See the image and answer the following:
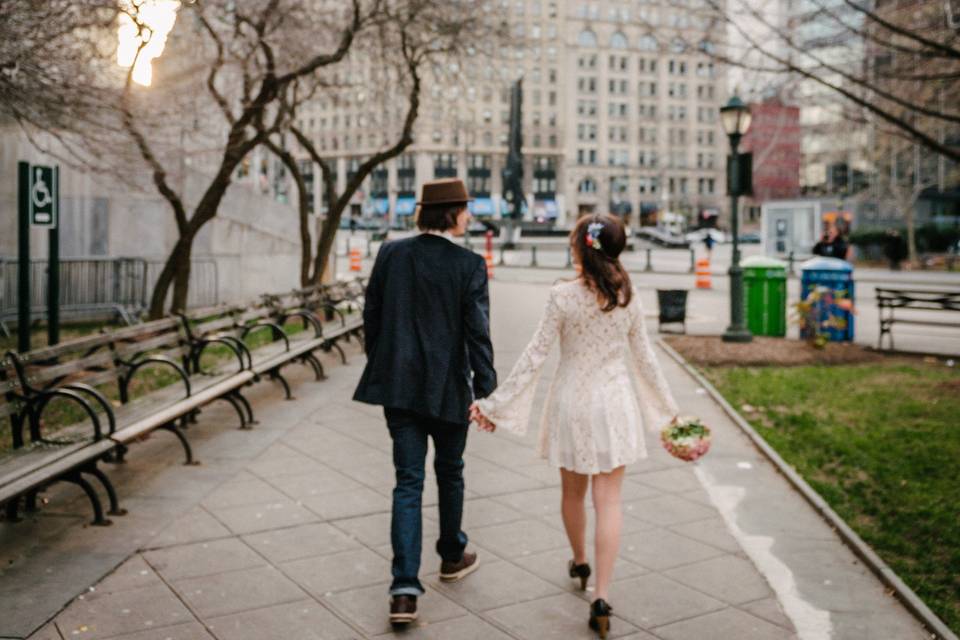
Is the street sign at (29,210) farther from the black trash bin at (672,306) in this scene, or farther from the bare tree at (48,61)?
the black trash bin at (672,306)

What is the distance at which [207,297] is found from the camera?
19844 millimetres

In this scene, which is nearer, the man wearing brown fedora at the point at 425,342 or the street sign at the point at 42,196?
the man wearing brown fedora at the point at 425,342

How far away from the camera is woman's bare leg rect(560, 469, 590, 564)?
4.52m

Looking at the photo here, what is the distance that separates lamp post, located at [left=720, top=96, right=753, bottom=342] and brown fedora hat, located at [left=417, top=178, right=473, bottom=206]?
10.3 meters

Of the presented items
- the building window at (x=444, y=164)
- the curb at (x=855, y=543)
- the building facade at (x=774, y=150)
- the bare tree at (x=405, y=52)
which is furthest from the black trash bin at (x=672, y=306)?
the building window at (x=444, y=164)

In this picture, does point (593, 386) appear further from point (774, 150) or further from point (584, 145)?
point (584, 145)

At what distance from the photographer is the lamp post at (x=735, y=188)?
14.4 meters

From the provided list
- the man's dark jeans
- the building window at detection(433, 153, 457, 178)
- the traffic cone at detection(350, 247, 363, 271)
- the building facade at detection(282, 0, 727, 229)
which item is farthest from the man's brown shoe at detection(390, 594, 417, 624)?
the building window at detection(433, 153, 457, 178)

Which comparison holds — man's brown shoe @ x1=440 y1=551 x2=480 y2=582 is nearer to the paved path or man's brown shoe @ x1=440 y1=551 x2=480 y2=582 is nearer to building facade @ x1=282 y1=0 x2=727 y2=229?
the paved path

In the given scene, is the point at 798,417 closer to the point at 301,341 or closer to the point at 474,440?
the point at 474,440

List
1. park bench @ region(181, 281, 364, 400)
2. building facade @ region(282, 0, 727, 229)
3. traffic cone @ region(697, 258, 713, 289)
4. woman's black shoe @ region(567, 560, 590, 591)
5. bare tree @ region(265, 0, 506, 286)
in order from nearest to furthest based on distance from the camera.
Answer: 1. woman's black shoe @ region(567, 560, 590, 591)
2. park bench @ region(181, 281, 364, 400)
3. bare tree @ region(265, 0, 506, 286)
4. traffic cone @ region(697, 258, 713, 289)
5. building facade @ region(282, 0, 727, 229)

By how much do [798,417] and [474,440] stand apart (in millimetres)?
3234

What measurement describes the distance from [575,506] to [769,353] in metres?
9.57

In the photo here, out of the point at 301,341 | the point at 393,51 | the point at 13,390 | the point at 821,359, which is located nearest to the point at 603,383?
the point at 13,390
